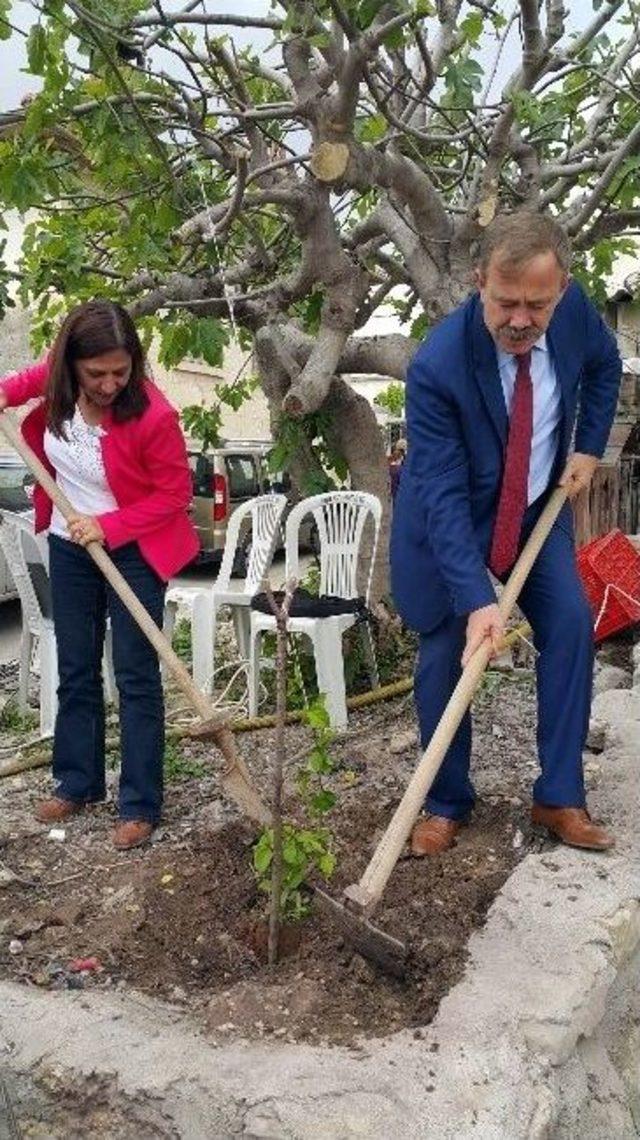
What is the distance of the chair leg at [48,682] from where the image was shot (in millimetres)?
5309

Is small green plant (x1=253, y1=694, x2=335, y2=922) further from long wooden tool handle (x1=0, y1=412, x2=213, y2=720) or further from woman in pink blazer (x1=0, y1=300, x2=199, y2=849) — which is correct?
woman in pink blazer (x1=0, y1=300, x2=199, y2=849)

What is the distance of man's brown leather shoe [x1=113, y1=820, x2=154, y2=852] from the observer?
3.63 metres

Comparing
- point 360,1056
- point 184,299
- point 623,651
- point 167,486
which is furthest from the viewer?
point 623,651

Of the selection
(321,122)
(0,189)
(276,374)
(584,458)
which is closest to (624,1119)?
(584,458)

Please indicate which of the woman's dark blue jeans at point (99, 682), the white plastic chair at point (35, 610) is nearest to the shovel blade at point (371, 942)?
the woman's dark blue jeans at point (99, 682)

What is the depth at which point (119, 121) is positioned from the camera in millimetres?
4414

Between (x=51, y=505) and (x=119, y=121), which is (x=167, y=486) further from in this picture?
(x=119, y=121)

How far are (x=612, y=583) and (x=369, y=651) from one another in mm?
1819

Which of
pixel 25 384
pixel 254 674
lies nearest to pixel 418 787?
pixel 25 384

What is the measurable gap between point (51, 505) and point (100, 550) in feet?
1.70

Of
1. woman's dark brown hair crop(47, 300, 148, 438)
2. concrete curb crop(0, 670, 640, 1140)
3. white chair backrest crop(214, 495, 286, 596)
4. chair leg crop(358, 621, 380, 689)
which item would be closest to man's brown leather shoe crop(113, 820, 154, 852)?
concrete curb crop(0, 670, 640, 1140)

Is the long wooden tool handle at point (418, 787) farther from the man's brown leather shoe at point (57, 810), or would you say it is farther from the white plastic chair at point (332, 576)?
the white plastic chair at point (332, 576)

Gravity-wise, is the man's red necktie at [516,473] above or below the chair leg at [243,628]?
above

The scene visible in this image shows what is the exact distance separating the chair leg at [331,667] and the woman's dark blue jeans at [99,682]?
1.26m
